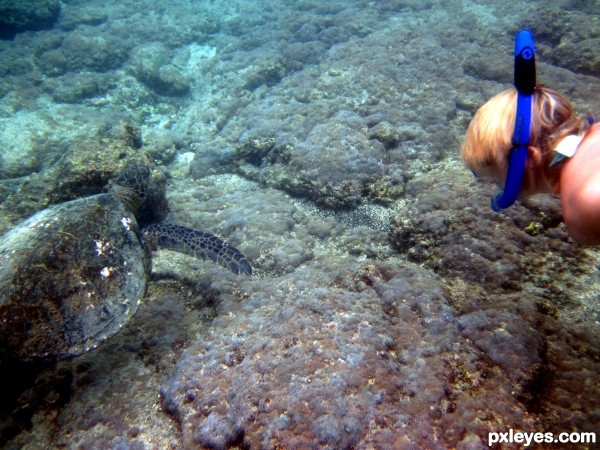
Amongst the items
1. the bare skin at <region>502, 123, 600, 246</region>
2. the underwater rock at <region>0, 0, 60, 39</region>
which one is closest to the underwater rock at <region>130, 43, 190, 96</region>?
the underwater rock at <region>0, 0, 60, 39</region>

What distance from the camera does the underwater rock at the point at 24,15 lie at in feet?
30.9

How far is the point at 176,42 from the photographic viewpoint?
33.6 feet

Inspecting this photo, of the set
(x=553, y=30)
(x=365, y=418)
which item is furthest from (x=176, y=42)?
(x=365, y=418)

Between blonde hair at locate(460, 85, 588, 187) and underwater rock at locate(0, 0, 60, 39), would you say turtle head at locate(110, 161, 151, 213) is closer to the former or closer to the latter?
blonde hair at locate(460, 85, 588, 187)

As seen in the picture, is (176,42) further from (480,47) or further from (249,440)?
(249,440)

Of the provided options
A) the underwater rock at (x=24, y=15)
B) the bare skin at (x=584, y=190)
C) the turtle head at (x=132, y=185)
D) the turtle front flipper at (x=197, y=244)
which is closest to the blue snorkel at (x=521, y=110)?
the bare skin at (x=584, y=190)

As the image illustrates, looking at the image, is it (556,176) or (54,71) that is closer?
(556,176)

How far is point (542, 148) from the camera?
1256 mm

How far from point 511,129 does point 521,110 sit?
8cm

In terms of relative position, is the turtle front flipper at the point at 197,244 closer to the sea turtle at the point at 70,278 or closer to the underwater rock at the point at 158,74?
the sea turtle at the point at 70,278

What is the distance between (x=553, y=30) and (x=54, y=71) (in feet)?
39.2

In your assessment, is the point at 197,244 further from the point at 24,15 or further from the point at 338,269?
the point at 24,15

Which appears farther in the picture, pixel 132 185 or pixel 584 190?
pixel 132 185

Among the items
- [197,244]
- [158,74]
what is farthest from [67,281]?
[158,74]
